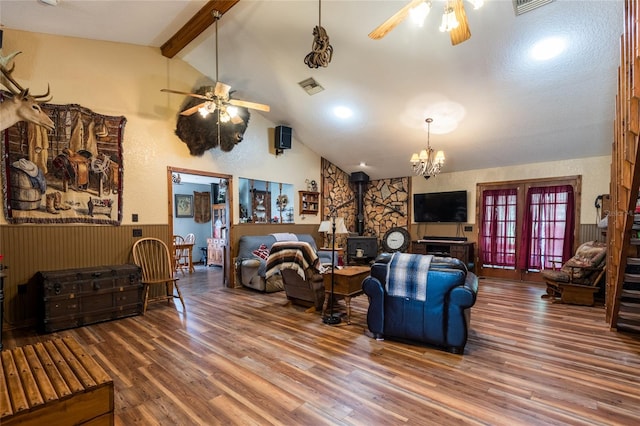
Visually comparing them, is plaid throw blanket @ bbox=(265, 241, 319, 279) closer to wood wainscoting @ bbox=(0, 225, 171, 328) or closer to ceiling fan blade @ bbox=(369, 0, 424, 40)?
wood wainscoting @ bbox=(0, 225, 171, 328)

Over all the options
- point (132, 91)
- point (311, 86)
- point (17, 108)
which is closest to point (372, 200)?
point (311, 86)

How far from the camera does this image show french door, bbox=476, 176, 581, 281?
18.7ft

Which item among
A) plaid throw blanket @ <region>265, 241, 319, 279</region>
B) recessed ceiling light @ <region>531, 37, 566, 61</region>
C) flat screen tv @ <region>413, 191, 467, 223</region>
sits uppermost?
recessed ceiling light @ <region>531, 37, 566, 61</region>


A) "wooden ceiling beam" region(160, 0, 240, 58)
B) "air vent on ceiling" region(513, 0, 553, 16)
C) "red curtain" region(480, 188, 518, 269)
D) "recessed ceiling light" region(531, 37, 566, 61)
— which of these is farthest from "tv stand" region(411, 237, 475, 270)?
"wooden ceiling beam" region(160, 0, 240, 58)

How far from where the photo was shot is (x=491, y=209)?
6523 millimetres

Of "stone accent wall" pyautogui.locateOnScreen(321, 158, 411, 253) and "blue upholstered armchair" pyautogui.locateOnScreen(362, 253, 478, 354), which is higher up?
"stone accent wall" pyautogui.locateOnScreen(321, 158, 411, 253)

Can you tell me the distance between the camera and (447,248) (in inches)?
260

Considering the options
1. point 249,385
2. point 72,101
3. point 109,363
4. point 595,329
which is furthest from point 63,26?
point 595,329

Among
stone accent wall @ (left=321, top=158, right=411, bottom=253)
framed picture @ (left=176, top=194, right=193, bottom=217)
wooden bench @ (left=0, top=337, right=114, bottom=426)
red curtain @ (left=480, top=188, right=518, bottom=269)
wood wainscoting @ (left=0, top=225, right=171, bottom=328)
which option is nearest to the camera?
wooden bench @ (left=0, top=337, right=114, bottom=426)

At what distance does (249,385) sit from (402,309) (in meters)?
1.53

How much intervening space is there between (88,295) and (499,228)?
720 cm

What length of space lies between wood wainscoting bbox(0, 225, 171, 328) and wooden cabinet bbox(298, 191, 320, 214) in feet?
11.9

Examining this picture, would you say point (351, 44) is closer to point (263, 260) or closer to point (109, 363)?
point (263, 260)

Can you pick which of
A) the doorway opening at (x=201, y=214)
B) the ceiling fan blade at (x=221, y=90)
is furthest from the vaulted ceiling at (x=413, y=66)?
the doorway opening at (x=201, y=214)
